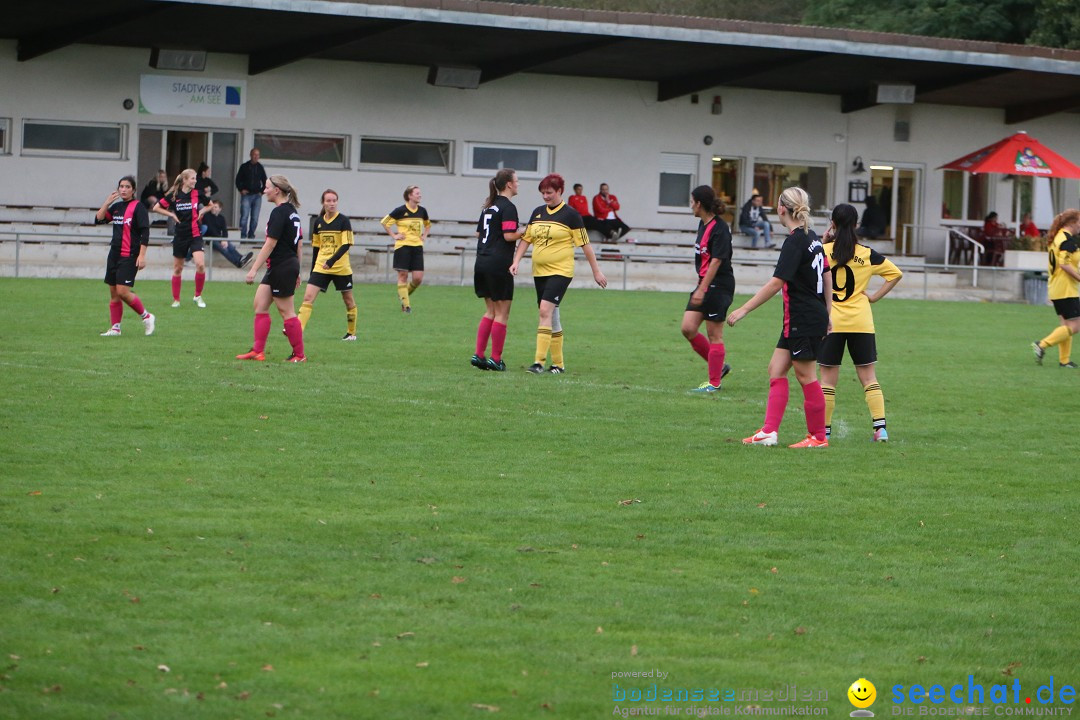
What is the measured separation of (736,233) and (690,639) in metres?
28.9

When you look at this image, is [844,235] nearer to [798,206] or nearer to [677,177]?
[798,206]

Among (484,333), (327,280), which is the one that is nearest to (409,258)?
(327,280)

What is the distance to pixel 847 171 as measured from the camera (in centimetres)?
3559

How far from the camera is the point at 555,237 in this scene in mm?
13562

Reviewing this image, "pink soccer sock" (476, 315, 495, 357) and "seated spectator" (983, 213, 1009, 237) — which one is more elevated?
"seated spectator" (983, 213, 1009, 237)

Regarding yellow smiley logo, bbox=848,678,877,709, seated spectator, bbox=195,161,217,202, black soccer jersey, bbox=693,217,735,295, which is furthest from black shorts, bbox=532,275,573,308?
seated spectator, bbox=195,161,217,202

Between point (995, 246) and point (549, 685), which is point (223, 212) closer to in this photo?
point (995, 246)

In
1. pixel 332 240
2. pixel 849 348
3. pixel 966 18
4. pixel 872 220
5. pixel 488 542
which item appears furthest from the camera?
pixel 966 18

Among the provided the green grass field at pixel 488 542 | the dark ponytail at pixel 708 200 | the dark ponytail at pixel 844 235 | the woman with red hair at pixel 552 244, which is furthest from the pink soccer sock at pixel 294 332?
the dark ponytail at pixel 844 235

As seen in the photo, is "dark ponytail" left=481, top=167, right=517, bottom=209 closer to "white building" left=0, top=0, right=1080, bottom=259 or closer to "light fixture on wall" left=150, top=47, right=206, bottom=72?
"white building" left=0, top=0, right=1080, bottom=259

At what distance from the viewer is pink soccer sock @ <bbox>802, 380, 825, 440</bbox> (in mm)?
9781

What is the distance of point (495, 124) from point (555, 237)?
19.3m

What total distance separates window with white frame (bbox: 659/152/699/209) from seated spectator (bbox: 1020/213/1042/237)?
855cm

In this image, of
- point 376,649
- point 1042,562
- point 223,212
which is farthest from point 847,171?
point 376,649
